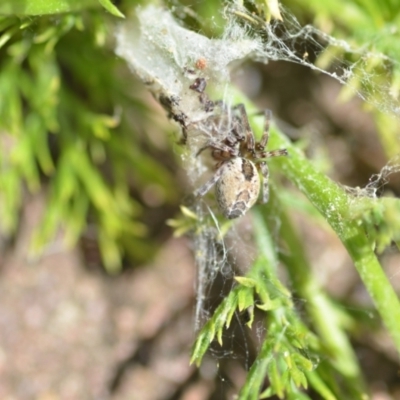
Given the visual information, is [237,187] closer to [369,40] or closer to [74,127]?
[369,40]

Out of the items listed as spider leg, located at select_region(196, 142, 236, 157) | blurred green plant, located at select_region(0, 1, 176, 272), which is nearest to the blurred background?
blurred green plant, located at select_region(0, 1, 176, 272)

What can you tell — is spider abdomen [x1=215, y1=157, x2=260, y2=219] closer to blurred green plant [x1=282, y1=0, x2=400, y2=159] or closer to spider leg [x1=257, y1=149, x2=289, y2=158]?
spider leg [x1=257, y1=149, x2=289, y2=158]

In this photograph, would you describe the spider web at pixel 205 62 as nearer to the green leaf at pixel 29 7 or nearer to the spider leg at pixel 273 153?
the spider leg at pixel 273 153

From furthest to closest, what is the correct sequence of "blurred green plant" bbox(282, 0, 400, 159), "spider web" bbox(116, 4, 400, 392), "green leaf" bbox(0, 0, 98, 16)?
"blurred green plant" bbox(282, 0, 400, 159)
"spider web" bbox(116, 4, 400, 392)
"green leaf" bbox(0, 0, 98, 16)

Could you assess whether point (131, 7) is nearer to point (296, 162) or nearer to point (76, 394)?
point (296, 162)

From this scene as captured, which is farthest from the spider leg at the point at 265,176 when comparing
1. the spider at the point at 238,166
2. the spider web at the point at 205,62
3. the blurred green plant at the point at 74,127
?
the blurred green plant at the point at 74,127
